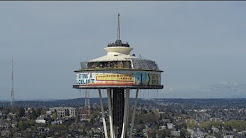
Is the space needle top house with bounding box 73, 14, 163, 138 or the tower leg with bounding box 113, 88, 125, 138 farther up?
the space needle top house with bounding box 73, 14, 163, 138

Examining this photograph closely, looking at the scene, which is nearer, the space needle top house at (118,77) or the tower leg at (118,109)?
the space needle top house at (118,77)

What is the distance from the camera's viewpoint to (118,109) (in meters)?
63.8

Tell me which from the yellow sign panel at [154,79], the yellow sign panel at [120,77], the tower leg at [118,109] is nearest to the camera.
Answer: the yellow sign panel at [120,77]

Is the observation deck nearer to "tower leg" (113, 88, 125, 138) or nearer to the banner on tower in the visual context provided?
the banner on tower

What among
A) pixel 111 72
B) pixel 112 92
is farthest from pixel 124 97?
pixel 111 72

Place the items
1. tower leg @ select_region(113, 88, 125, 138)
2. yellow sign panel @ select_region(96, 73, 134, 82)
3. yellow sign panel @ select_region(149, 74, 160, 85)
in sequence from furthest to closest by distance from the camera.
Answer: tower leg @ select_region(113, 88, 125, 138), yellow sign panel @ select_region(149, 74, 160, 85), yellow sign panel @ select_region(96, 73, 134, 82)

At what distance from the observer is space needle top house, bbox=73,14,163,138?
59.9m

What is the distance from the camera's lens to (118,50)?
63.1 meters

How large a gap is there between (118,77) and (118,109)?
5.49 m

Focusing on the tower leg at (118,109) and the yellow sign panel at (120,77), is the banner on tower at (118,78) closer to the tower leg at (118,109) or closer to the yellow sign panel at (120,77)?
the yellow sign panel at (120,77)

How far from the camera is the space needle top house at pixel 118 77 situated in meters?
59.9

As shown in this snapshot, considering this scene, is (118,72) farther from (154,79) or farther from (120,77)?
(154,79)

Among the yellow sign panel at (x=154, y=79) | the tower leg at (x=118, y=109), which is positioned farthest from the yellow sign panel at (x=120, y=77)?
the tower leg at (x=118, y=109)

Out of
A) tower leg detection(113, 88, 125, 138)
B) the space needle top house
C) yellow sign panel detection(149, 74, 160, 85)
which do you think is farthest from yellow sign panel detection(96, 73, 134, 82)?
tower leg detection(113, 88, 125, 138)
